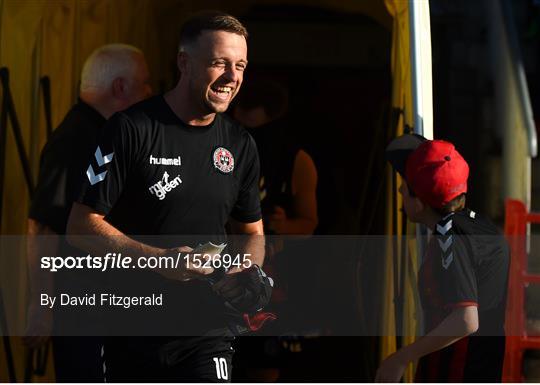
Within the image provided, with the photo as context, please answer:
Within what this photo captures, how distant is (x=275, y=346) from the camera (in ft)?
22.2

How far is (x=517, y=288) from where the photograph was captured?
21.9 ft

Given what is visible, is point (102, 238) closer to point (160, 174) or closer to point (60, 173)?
point (160, 174)

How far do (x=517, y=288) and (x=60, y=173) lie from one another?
2857 mm

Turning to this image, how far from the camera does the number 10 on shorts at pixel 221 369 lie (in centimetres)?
456

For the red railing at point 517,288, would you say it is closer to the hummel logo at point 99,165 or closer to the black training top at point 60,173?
the black training top at point 60,173

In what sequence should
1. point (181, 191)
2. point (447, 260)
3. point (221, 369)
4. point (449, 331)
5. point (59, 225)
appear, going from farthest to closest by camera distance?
point (59, 225), point (221, 369), point (181, 191), point (447, 260), point (449, 331)

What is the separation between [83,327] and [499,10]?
608cm

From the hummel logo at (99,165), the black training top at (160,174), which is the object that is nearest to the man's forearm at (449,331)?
the black training top at (160,174)

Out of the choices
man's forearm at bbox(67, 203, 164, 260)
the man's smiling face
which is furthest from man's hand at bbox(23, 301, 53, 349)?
the man's smiling face

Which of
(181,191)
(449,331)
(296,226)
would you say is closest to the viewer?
(449,331)

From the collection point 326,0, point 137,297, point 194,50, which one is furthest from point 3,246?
Result: point 326,0

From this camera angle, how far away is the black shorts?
450cm

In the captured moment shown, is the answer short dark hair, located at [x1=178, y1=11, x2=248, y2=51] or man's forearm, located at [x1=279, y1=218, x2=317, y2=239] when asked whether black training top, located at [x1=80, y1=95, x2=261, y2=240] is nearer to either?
short dark hair, located at [x1=178, y1=11, x2=248, y2=51]

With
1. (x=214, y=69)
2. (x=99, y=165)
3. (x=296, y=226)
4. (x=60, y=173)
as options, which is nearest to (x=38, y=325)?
(x=60, y=173)
